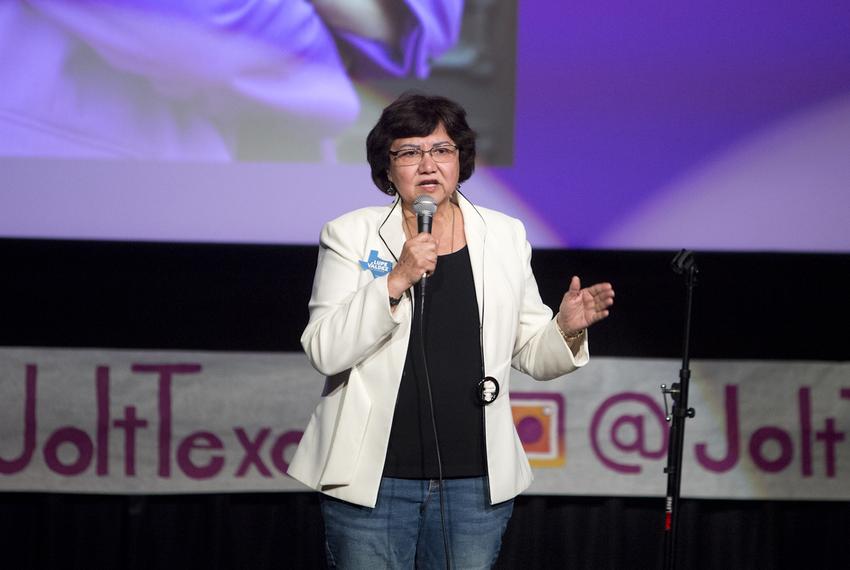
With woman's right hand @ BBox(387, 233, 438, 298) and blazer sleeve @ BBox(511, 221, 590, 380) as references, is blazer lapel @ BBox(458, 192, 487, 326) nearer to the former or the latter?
blazer sleeve @ BBox(511, 221, 590, 380)

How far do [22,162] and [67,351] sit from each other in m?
0.66

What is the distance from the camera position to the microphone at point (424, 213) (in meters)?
1.79

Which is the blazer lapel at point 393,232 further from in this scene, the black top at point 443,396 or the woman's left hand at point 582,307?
the woman's left hand at point 582,307

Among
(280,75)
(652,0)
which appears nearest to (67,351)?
(280,75)

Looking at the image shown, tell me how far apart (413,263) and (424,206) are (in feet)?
0.52

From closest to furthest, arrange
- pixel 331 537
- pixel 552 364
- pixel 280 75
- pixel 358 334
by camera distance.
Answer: pixel 358 334
pixel 331 537
pixel 552 364
pixel 280 75

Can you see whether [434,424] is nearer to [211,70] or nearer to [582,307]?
[582,307]

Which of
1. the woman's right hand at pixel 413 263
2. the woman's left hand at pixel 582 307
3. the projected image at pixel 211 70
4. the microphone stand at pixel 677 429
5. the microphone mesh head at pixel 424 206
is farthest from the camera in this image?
the projected image at pixel 211 70

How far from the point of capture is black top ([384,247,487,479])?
5.99 ft

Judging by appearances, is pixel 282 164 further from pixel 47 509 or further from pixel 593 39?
pixel 47 509

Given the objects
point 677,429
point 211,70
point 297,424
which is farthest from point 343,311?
point 211,70

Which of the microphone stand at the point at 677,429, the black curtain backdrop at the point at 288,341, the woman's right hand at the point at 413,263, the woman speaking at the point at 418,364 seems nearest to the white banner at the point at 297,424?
the black curtain backdrop at the point at 288,341

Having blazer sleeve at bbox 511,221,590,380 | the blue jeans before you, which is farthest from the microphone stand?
the blue jeans

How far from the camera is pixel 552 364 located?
78.6 inches
